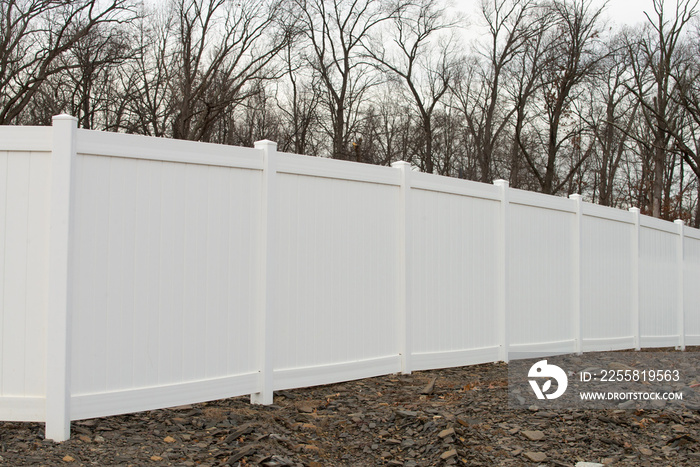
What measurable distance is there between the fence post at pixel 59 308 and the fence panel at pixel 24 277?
0.11 metres

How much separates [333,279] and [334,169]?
0.94m

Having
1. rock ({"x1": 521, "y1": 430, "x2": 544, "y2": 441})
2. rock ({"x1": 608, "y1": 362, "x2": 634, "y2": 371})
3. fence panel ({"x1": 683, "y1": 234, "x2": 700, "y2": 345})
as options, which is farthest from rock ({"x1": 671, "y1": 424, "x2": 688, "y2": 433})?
fence panel ({"x1": 683, "y1": 234, "x2": 700, "y2": 345})

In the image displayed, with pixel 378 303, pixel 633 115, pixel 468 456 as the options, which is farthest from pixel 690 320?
pixel 633 115

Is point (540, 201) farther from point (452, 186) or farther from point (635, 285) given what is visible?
point (635, 285)

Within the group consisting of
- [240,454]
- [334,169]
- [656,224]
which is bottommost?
[240,454]

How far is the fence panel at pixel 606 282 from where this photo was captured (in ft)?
27.3

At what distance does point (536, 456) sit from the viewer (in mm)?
4074

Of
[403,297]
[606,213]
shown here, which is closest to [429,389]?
[403,297]

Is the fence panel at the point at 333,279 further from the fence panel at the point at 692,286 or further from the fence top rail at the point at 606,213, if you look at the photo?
the fence panel at the point at 692,286

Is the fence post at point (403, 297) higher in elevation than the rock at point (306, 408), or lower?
higher

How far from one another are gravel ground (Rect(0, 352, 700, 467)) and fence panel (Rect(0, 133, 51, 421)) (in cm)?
27

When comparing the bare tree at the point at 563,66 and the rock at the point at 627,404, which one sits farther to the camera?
the bare tree at the point at 563,66

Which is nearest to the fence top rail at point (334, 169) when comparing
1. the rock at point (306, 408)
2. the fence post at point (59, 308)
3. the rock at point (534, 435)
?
the fence post at point (59, 308)

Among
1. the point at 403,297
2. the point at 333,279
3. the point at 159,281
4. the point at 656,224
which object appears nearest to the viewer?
the point at 159,281
